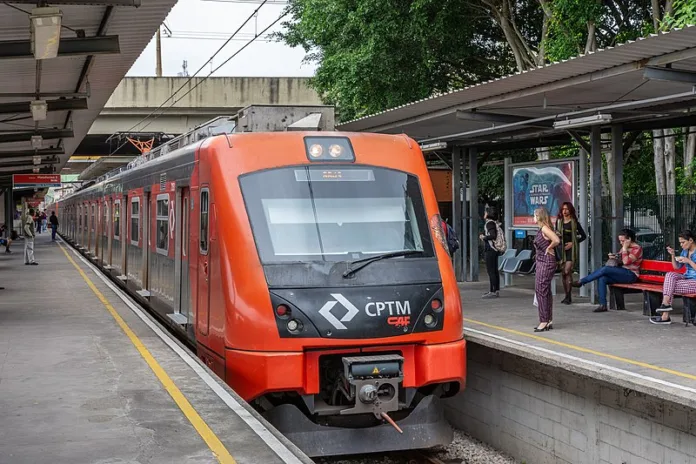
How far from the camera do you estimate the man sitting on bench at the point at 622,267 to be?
42.8 feet

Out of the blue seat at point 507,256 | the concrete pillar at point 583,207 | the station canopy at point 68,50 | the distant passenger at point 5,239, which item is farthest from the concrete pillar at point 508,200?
the distant passenger at point 5,239

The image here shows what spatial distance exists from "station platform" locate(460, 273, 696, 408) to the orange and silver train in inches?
60.8

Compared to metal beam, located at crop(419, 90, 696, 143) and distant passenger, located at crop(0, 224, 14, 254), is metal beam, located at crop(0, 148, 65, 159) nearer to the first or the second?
distant passenger, located at crop(0, 224, 14, 254)

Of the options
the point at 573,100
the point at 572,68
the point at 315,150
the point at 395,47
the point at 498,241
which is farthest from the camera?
the point at 395,47

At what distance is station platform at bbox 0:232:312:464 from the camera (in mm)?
6141

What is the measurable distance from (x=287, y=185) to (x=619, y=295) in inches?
260

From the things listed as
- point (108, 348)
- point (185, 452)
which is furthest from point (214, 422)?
point (108, 348)

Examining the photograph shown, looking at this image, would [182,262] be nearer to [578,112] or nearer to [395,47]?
[578,112]

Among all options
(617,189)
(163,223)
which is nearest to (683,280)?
(617,189)

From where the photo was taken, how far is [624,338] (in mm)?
10734

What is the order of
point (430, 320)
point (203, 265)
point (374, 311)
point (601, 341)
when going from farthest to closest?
1. point (601, 341)
2. point (203, 265)
3. point (430, 320)
4. point (374, 311)

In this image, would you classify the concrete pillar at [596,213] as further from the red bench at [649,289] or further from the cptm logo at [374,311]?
the cptm logo at [374,311]

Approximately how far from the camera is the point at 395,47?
23.5 m

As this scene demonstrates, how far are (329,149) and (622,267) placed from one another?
5.93 meters
